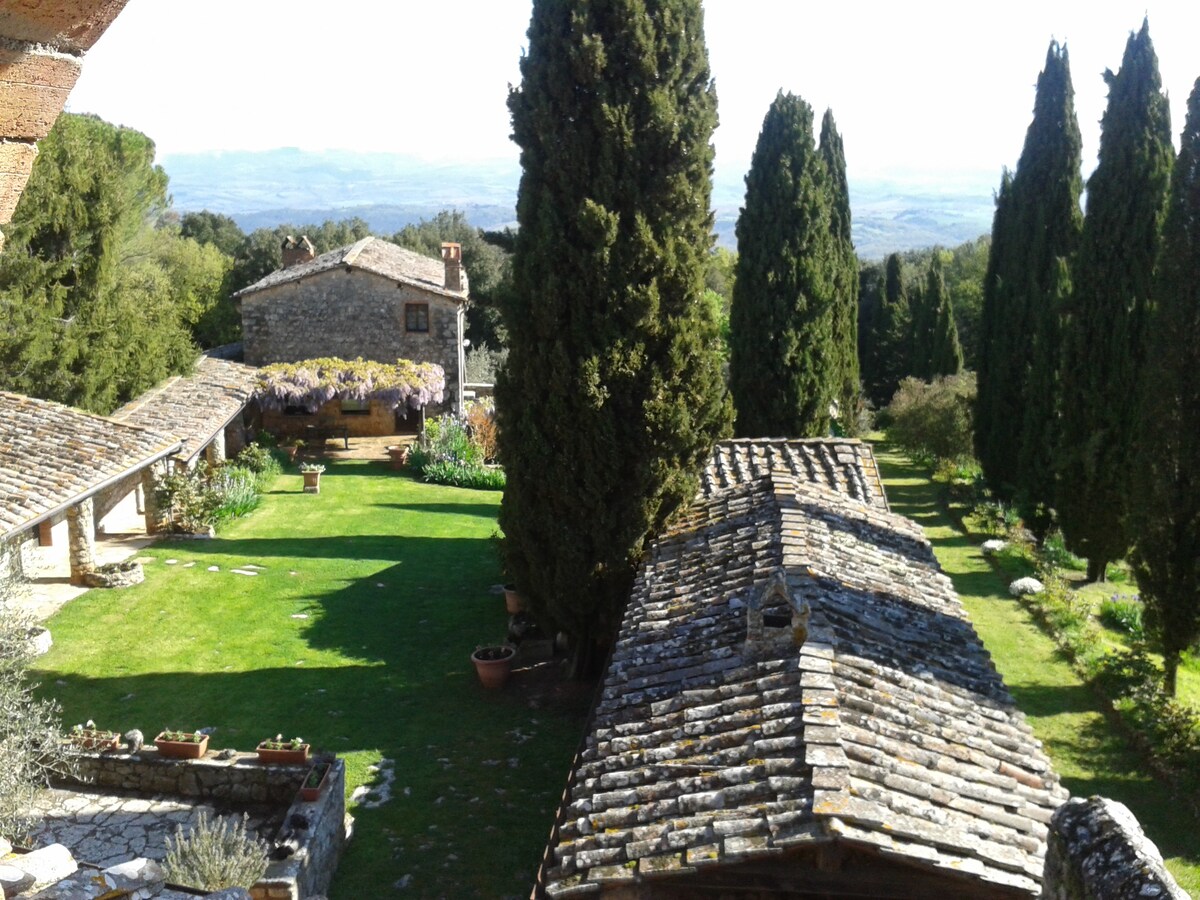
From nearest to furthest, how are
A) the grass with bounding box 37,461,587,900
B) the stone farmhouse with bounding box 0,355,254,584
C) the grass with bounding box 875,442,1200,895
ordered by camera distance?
the grass with bounding box 37,461,587,900 < the grass with bounding box 875,442,1200,895 < the stone farmhouse with bounding box 0,355,254,584

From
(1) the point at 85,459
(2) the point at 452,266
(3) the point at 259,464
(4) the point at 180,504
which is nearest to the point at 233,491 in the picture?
(4) the point at 180,504

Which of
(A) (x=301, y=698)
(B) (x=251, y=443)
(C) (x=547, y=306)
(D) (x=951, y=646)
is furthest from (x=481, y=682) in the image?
(B) (x=251, y=443)

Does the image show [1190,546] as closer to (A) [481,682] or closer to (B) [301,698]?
(A) [481,682]

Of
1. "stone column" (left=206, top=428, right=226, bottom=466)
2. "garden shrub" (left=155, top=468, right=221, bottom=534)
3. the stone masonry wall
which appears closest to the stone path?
"garden shrub" (left=155, top=468, right=221, bottom=534)

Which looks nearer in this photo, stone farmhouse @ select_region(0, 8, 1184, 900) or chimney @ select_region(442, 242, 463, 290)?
stone farmhouse @ select_region(0, 8, 1184, 900)

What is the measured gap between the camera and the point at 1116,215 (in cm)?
1842

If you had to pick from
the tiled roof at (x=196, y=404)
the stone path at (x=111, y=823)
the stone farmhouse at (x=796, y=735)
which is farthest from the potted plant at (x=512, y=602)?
the tiled roof at (x=196, y=404)

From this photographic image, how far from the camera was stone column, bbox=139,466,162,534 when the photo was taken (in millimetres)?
20938

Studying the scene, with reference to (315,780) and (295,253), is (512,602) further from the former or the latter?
(295,253)

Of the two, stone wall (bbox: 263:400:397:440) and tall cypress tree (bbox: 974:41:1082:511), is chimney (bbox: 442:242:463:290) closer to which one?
stone wall (bbox: 263:400:397:440)

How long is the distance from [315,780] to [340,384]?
2208 centimetres

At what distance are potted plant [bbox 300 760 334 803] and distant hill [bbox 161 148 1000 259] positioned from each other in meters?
95.2

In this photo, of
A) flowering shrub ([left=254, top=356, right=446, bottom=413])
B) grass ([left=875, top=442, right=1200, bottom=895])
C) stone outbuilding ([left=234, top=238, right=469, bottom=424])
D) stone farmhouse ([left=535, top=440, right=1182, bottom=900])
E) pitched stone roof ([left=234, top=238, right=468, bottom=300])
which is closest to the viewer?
stone farmhouse ([left=535, top=440, right=1182, bottom=900])

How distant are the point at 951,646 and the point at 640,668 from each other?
2.72 meters
